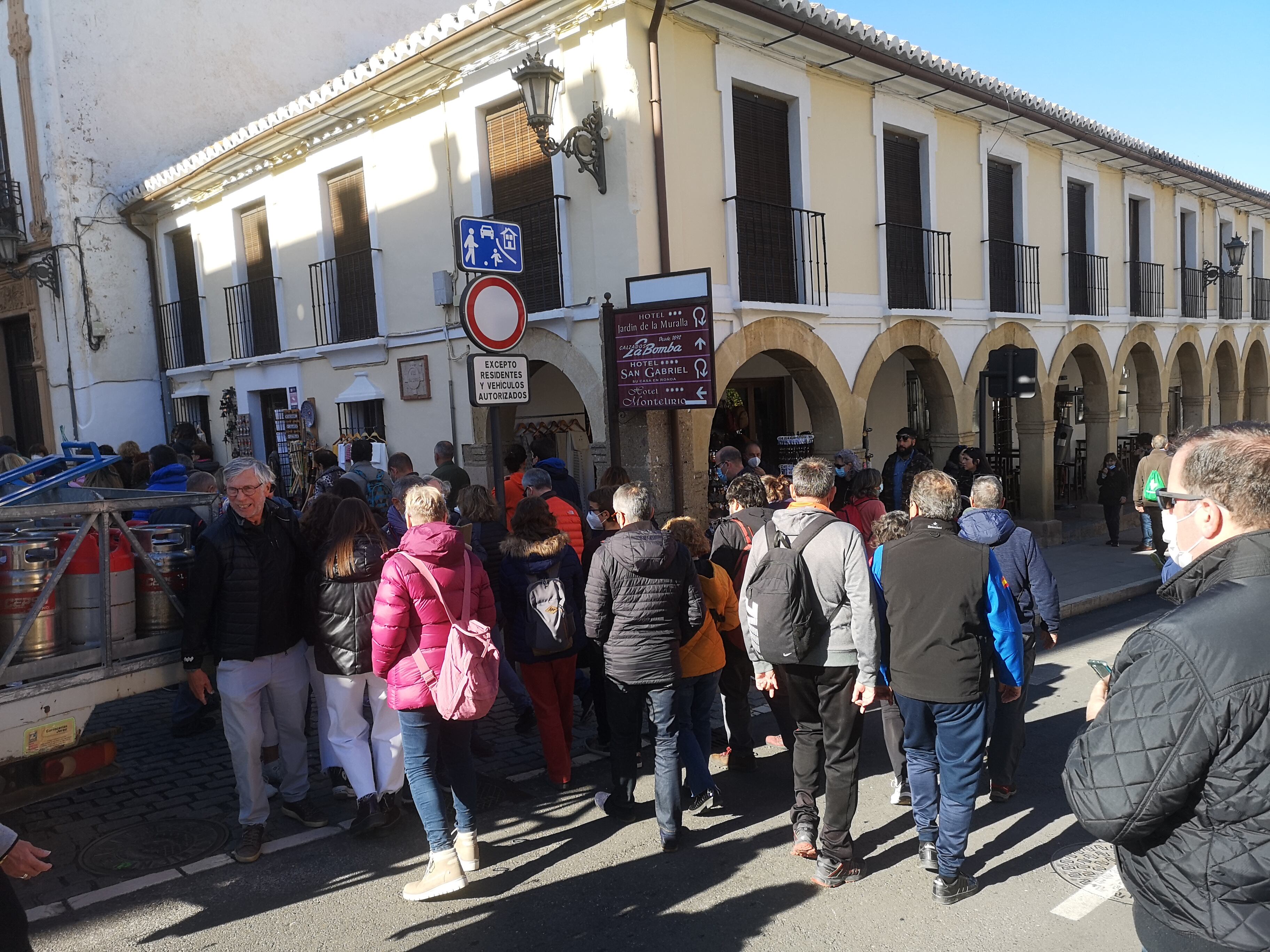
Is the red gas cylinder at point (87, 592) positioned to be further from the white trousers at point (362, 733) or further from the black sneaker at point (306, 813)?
the black sneaker at point (306, 813)

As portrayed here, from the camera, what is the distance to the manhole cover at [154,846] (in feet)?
14.0

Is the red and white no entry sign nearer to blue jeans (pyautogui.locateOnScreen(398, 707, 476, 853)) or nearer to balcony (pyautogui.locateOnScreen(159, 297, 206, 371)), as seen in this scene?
blue jeans (pyautogui.locateOnScreen(398, 707, 476, 853))

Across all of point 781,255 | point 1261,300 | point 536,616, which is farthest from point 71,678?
point 1261,300

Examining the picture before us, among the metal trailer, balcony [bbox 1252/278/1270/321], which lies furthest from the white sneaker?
balcony [bbox 1252/278/1270/321]

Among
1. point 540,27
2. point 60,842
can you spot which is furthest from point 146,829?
point 540,27

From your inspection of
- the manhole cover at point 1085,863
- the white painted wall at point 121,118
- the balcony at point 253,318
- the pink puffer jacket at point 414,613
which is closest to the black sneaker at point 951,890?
the manhole cover at point 1085,863

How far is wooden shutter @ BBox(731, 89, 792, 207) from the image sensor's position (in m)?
9.45

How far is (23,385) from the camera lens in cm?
1658

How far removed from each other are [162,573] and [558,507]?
2.61m

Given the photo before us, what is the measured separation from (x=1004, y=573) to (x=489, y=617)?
2.83 metres

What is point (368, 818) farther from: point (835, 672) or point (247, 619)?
point (835, 672)

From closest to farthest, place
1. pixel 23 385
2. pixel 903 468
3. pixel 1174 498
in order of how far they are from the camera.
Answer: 1. pixel 1174 498
2. pixel 903 468
3. pixel 23 385

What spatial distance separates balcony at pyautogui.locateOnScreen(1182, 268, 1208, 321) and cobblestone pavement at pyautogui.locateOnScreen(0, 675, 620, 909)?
1664cm

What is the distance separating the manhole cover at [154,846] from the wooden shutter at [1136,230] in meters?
17.2
